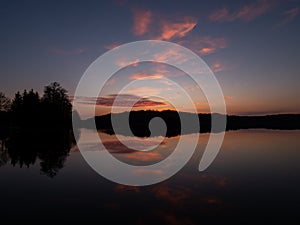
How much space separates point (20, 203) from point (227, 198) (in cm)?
1055

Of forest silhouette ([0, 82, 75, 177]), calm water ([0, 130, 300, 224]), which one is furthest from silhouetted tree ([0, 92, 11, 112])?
calm water ([0, 130, 300, 224])

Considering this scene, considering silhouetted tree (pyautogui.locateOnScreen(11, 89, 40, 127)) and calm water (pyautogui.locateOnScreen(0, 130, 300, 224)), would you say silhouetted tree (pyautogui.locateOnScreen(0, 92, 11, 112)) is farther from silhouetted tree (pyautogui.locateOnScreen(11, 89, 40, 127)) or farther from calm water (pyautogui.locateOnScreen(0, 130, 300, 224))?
calm water (pyautogui.locateOnScreen(0, 130, 300, 224))

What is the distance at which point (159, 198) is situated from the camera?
1429cm

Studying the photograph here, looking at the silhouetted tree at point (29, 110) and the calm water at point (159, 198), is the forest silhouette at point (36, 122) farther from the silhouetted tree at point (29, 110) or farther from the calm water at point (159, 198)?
the calm water at point (159, 198)

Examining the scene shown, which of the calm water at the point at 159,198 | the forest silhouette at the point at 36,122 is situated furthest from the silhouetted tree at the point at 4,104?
the calm water at the point at 159,198

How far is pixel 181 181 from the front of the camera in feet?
59.3

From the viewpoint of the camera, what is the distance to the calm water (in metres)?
11.5

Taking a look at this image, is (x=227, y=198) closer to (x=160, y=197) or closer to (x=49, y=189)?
(x=160, y=197)

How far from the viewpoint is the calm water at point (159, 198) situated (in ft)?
37.6

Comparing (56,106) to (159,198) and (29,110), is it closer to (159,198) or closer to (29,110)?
(29,110)

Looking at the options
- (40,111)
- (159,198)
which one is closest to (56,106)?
(40,111)

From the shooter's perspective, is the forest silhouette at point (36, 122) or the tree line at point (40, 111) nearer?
the forest silhouette at point (36, 122)

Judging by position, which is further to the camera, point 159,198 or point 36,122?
point 36,122

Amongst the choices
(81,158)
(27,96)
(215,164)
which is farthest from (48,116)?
(215,164)
